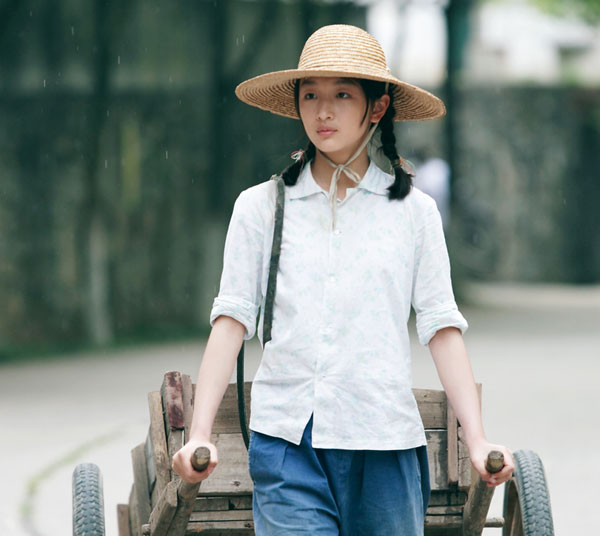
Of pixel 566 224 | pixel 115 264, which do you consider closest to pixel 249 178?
pixel 115 264

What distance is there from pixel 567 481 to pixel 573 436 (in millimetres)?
1353

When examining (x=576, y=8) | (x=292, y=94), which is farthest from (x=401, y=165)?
(x=576, y=8)

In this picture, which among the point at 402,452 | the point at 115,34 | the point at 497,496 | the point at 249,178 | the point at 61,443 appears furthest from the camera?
the point at 249,178

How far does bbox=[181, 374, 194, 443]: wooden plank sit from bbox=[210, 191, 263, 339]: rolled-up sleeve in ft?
2.32

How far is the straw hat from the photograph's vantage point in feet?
10.3

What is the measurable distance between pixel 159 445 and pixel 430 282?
103 centimetres

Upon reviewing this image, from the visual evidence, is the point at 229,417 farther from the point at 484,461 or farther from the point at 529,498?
the point at 484,461

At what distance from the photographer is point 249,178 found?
14773 millimetres

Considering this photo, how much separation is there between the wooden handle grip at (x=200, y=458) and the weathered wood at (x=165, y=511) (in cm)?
47

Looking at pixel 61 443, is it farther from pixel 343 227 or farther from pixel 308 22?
pixel 308 22

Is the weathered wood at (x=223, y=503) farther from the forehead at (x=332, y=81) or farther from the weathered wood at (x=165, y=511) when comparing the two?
the forehead at (x=332, y=81)

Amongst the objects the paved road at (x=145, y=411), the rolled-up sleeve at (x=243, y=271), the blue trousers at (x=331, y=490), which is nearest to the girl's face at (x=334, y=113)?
the rolled-up sleeve at (x=243, y=271)

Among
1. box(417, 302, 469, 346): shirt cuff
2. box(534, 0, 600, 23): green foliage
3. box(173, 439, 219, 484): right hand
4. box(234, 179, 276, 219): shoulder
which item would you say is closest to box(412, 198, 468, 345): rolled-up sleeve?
box(417, 302, 469, 346): shirt cuff

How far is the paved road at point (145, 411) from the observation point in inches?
261
